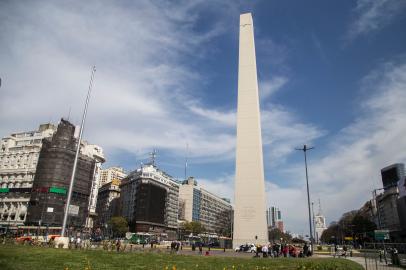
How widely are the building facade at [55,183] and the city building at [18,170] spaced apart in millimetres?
5867

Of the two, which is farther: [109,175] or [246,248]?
[109,175]

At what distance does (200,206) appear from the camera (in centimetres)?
16275

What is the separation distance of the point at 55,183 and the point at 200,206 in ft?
281

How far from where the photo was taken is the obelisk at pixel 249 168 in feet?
141

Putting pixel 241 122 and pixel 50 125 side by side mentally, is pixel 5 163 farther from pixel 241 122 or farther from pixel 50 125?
pixel 241 122

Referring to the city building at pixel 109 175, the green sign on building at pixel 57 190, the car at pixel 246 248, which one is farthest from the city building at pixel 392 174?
the city building at pixel 109 175

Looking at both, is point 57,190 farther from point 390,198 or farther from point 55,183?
point 390,198

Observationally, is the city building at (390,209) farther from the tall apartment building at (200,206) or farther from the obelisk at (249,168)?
the obelisk at (249,168)

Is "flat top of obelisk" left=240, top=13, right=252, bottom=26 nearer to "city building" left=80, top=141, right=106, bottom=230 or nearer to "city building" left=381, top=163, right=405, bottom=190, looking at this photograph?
"city building" left=80, top=141, right=106, bottom=230

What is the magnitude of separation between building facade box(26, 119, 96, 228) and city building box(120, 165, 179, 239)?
19.7 metres

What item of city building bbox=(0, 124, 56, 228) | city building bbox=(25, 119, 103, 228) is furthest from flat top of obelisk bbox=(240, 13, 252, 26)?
city building bbox=(0, 124, 56, 228)

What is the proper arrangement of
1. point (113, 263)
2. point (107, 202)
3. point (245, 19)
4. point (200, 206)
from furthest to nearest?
1. point (200, 206)
2. point (107, 202)
3. point (245, 19)
4. point (113, 263)

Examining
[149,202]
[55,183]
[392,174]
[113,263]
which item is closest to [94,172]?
[149,202]

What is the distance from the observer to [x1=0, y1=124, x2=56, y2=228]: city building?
93.4 m
